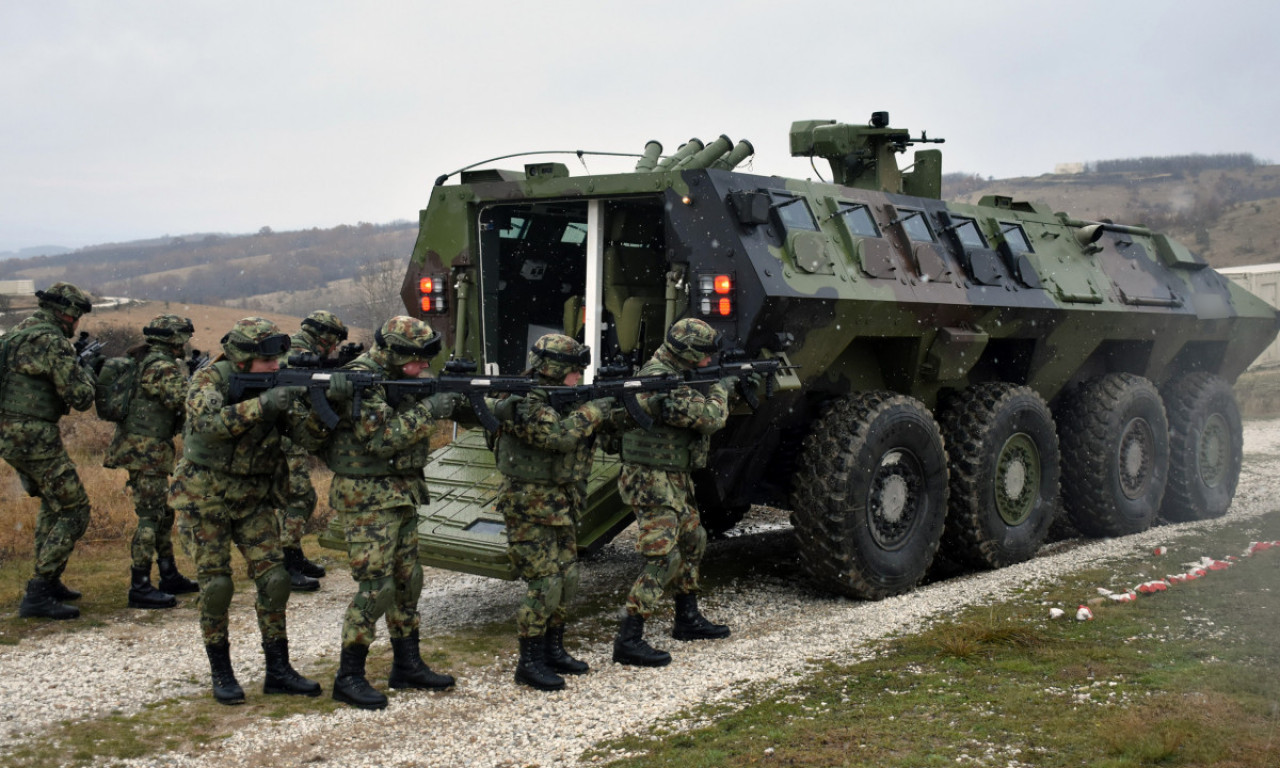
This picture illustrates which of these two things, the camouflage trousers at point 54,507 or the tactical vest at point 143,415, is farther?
the tactical vest at point 143,415

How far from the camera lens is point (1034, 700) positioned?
4.44 meters

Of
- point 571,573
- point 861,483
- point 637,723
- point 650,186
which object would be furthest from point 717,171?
point 637,723

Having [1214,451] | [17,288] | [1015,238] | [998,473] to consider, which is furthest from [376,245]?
[998,473]

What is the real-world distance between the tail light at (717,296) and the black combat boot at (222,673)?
115 inches

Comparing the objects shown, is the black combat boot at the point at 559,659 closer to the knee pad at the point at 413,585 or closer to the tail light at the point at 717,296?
the knee pad at the point at 413,585

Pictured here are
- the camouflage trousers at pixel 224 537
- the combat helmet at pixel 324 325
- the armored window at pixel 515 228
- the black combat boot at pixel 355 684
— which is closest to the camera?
the black combat boot at pixel 355 684

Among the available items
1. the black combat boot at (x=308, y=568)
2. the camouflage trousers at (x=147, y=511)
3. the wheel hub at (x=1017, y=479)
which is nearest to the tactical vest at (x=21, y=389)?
the camouflage trousers at (x=147, y=511)

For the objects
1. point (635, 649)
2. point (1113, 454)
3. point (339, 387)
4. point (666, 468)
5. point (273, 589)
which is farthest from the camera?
point (1113, 454)

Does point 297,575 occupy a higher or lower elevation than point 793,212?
lower

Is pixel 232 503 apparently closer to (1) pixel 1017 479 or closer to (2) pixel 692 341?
(2) pixel 692 341

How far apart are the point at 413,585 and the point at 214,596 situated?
0.86 meters

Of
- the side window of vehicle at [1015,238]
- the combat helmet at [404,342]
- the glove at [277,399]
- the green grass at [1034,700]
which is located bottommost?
the green grass at [1034,700]

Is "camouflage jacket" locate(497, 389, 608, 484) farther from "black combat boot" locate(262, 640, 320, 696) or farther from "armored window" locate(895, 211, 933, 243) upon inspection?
"armored window" locate(895, 211, 933, 243)

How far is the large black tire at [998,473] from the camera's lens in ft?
24.0
